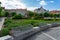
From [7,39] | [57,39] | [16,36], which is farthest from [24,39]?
[7,39]

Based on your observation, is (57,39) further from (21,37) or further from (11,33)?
(11,33)

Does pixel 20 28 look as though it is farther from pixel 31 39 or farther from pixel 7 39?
pixel 7 39

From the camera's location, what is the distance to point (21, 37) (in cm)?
978

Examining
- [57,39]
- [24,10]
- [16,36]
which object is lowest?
[24,10]

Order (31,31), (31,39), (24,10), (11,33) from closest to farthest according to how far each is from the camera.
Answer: (11,33) → (31,39) → (31,31) → (24,10)

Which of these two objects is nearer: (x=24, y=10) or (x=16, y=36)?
(x=16, y=36)

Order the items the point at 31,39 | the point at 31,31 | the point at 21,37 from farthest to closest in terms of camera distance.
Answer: the point at 31,31 < the point at 31,39 < the point at 21,37

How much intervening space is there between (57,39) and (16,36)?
3208mm

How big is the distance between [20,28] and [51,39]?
2.29m

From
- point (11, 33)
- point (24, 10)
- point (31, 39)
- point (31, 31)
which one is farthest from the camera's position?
point (24, 10)

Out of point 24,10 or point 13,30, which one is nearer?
point 13,30

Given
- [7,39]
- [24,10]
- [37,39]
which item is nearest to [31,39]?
[37,39]

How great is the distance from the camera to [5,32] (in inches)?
349

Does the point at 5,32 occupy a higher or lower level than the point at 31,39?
higher
